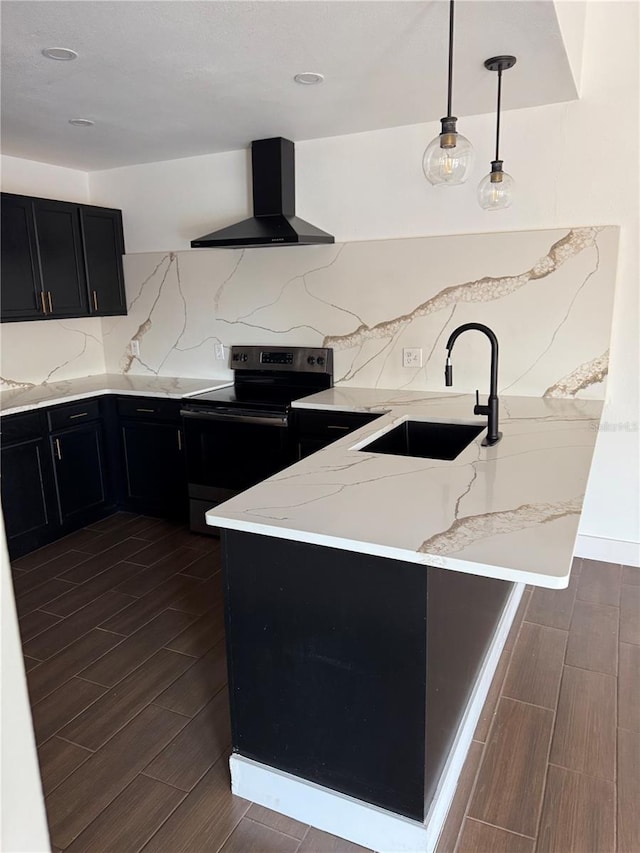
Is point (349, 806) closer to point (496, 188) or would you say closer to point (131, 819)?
point (131, 819)

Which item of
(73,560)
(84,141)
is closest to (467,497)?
(73,560)

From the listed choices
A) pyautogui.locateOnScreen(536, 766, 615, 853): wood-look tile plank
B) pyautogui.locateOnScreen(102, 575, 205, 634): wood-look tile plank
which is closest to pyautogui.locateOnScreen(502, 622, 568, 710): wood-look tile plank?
pyautogui.locateOnScreen(536, 766, 615, 853): wood-look tile plank

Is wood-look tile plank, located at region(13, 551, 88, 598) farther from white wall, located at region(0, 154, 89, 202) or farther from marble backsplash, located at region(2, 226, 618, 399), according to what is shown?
white wall, located at region(0, 154, 89, 202)

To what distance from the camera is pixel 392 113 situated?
305cm

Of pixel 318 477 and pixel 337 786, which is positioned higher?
pixel 318 477

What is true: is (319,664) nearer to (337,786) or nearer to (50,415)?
(337,786)

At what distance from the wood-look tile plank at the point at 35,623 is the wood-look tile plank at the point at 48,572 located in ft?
0.75

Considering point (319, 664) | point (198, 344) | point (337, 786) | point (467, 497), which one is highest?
point (198, 344)

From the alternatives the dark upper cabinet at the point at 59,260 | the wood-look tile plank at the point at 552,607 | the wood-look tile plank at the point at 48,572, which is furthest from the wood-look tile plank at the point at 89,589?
the wood-look tile plank at the point at 552,607

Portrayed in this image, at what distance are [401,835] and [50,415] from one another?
2.88 m

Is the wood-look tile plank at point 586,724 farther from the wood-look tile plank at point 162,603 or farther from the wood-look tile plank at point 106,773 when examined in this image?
the wood-look tile plank at point 162,603

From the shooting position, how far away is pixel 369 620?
1509 millimetres

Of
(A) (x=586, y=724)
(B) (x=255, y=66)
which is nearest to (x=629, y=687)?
(A) (x=586, y=724)

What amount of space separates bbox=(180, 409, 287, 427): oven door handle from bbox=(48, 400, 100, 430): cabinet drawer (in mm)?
638
